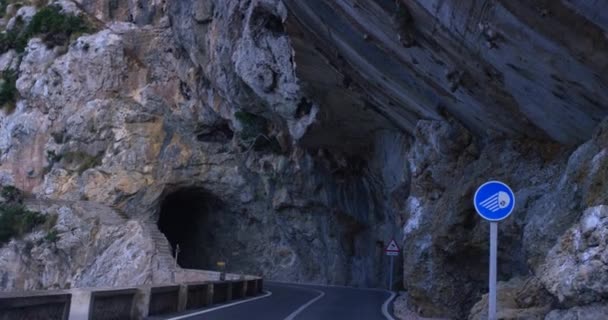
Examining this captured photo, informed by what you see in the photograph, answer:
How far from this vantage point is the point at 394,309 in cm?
1886

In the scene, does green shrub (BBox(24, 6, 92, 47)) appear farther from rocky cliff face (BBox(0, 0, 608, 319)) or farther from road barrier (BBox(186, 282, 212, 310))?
road barrier (BBox(186, 282, 212, 310))

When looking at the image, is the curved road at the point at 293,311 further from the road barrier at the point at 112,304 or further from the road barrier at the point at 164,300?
the road barrier at the point at 112,304

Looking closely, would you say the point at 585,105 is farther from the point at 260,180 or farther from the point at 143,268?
the point at 260,180

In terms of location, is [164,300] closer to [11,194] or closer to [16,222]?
[16,222]

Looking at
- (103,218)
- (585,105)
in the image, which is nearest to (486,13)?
(585,105)

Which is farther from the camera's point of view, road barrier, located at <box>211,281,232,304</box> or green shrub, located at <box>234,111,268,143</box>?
green shrub, located at <box>234,111,268,143</box>

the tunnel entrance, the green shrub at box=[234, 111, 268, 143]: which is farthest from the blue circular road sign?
the tunnel entrance

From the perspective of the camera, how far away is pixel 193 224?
43312 mm

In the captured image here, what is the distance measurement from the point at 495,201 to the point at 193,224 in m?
37.4

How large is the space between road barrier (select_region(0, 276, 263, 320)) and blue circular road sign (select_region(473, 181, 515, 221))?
5940mm

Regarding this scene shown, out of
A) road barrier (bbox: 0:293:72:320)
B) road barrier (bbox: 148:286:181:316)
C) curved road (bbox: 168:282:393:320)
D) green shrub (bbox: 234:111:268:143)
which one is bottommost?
curved road (bbox: 168:282:393:320)

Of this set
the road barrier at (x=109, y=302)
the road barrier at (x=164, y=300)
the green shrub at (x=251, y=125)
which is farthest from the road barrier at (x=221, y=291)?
the green shrub at (x=251, y=125)

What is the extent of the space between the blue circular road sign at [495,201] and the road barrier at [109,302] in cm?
594

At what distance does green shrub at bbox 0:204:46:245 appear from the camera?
3519 centimetres
